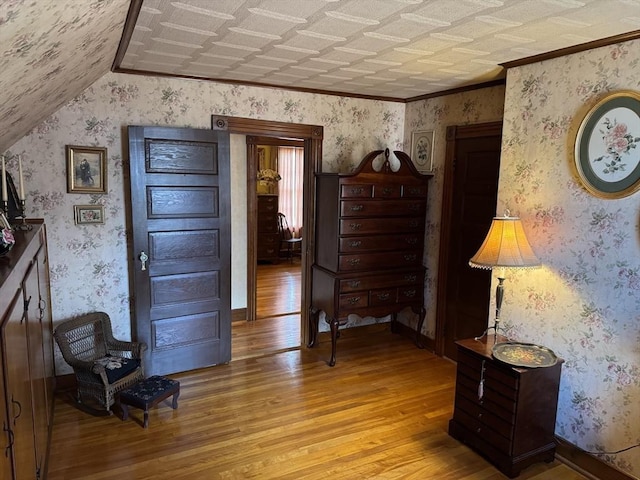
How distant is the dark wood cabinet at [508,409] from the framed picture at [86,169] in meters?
2.80

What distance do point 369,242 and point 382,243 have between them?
138mm

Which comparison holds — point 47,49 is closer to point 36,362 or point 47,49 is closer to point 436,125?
point 36,362

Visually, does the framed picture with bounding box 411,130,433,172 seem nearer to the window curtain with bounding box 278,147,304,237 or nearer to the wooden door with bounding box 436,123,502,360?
the wooden door with bounding box 436,123,502,360

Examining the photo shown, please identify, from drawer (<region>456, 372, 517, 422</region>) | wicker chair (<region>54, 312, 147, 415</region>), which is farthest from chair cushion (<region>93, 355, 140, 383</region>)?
drawer (<region>456, 372, 517, 422</region>)

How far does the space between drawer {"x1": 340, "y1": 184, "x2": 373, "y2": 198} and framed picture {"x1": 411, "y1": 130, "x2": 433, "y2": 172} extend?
733 millimetres

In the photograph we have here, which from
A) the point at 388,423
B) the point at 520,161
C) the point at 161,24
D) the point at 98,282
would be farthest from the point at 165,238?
the point at 520,161

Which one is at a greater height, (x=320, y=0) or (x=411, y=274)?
(x=320, y=0)

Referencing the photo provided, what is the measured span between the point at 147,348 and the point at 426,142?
302cm

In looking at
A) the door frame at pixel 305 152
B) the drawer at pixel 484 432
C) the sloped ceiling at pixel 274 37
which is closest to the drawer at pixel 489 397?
the drawer at pixel 484 432

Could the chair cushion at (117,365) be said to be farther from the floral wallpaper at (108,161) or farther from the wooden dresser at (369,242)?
the wooden dresser at (369,242)

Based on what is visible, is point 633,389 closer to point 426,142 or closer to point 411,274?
point 411,274

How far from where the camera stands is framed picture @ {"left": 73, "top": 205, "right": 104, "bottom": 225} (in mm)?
3312

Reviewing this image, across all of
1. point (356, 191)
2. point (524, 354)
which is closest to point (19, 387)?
point (524, 354)

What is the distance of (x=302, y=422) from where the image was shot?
308cm
